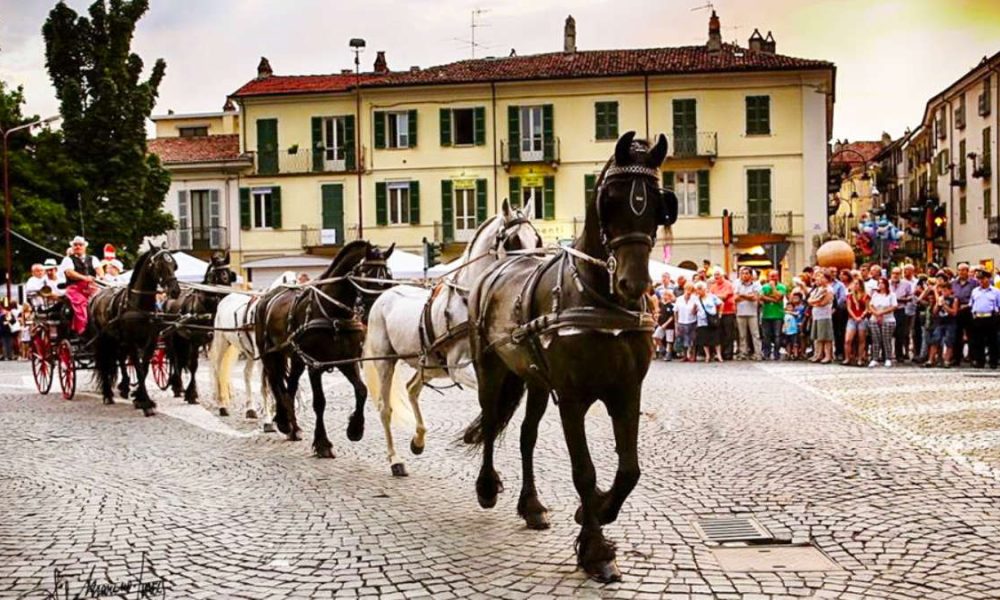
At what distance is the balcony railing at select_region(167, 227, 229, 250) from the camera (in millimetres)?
49844

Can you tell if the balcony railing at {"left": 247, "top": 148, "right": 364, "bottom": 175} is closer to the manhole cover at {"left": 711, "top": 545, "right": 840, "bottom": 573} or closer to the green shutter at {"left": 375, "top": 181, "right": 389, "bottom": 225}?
the green shutter at {"left": 375, "top": 181, "right": 389, "bottom": 225}

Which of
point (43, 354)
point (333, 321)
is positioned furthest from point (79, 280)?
point (333, 321)

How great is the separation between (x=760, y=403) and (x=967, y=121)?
159 ft

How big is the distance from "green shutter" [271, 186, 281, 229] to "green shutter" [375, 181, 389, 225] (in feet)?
15.8

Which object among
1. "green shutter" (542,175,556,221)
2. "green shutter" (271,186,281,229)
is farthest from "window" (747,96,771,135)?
"green shutter" (271,186,281,229)

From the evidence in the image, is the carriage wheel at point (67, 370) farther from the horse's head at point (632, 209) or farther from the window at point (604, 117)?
the window at point (604, 117)

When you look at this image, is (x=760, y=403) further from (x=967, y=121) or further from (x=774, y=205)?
(x=967, y=121)

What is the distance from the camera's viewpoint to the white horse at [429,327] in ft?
27.6

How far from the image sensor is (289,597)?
5.55 m

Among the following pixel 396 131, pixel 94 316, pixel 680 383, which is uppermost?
pixel 396 131

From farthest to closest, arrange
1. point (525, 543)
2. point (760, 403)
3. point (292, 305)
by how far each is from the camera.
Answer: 1. point (760, 403)
2. point (292, 305)
3. point (525, 543)

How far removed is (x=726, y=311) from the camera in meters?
23.3

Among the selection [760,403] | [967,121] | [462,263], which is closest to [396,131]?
[967,121]

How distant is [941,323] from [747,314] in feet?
14.1
